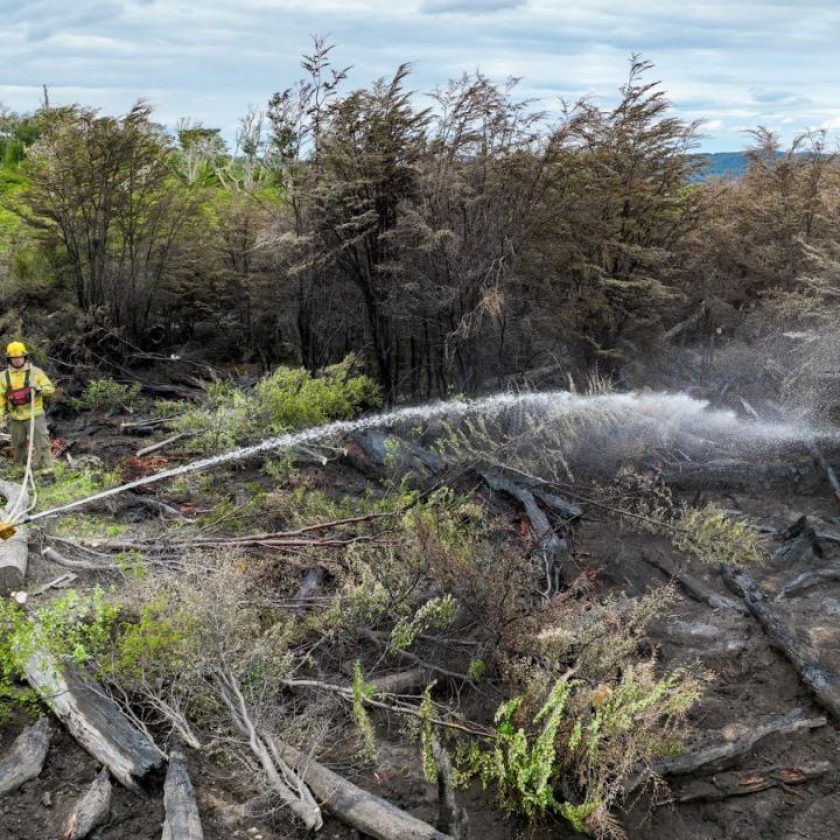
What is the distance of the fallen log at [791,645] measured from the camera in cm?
514

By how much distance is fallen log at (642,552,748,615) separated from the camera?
6605mm

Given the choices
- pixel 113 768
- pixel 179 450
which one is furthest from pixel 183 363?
pixel 113 768

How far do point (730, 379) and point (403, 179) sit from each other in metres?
6.35

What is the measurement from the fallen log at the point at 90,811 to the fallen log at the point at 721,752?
2.74m

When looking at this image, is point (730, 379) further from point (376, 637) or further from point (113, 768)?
point (113, 768)

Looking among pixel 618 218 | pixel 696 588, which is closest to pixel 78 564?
pixel 696 588

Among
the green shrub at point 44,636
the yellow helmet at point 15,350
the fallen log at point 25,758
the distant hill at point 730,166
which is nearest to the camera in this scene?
the fallen log at point 25,758

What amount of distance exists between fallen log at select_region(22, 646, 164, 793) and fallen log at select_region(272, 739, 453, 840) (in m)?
0.71

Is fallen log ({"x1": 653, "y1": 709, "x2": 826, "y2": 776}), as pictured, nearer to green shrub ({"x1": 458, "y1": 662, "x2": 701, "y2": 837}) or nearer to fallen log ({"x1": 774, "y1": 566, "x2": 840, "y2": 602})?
green shrub ({"x1": 458, "y1": 662, "x2": 701, "y2": 837})

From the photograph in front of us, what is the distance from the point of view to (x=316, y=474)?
8578 millimetres

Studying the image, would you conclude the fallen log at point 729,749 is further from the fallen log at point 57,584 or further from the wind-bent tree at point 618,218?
the wind-bent tree at point 618,218

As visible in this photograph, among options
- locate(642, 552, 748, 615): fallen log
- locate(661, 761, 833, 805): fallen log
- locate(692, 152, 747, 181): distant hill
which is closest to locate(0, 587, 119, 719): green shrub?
locate(661, 761, 833, 805): fallen log

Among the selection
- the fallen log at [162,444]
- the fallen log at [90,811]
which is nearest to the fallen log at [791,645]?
the fallen log at [90,811]

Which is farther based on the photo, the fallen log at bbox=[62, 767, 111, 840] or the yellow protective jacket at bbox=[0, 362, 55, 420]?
the yellow protective jacket at bbox=[0, 362, 55, 420]
